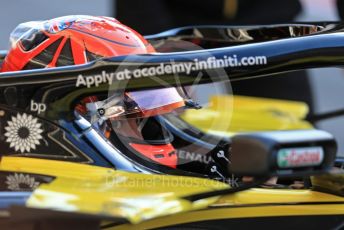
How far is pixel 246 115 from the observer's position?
11.5 ft

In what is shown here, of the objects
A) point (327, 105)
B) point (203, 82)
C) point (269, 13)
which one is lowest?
point (327, 105)

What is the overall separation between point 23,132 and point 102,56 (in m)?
0.38

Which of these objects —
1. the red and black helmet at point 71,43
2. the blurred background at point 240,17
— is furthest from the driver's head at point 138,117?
the blurred background at point 240,17

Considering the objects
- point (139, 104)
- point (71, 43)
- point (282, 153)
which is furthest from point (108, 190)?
point (71, 43)

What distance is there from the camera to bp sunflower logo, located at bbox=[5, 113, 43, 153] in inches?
77.1

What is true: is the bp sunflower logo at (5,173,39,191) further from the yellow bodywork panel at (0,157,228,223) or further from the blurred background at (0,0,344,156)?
the blurred background at (0,0,344,156)

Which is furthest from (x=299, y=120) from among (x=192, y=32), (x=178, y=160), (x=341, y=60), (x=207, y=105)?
(x=341, y=60)

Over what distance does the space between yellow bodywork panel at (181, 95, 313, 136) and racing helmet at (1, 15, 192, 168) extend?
595 mm

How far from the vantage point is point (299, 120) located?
3436mm

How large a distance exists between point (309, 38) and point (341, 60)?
10 centimetres

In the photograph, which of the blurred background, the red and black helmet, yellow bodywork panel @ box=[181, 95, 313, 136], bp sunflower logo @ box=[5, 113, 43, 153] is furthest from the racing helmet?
the blurred background

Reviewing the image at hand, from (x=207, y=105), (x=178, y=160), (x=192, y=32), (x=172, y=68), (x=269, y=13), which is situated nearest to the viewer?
(x=172, y=68)

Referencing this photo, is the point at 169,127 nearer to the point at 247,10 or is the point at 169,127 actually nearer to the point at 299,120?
the point at 299,120

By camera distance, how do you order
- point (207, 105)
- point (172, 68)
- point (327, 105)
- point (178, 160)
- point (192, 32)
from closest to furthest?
1. point (172, 68)
2. point (178, 160)
3. point (192, 32)
4. point (207, 105)
5. point (327, 105)
